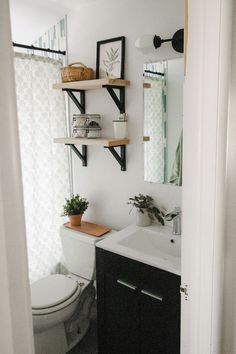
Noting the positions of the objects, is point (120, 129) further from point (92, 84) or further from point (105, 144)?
point (92, 84)

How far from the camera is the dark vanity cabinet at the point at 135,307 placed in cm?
148

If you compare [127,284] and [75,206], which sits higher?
[75,206]

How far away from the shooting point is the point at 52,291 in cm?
196

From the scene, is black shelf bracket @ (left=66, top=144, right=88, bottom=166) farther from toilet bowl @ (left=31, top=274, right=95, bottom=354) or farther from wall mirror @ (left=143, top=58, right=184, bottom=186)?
toilet bowl @ (left=31, top=274, right=95, bottom=354)

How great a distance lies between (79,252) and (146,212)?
0.57 meters

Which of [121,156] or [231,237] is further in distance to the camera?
[121,156]

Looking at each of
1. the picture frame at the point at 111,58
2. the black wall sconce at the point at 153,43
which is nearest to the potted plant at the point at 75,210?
the picture frame at the point at 111,58

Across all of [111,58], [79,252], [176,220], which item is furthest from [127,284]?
[111,58]

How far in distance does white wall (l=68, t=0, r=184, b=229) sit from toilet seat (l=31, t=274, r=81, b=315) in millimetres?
516

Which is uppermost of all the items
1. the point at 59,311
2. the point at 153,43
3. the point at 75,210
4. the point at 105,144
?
the point at 153,43

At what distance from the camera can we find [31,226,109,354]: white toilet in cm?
184

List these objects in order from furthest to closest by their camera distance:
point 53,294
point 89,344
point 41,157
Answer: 1. point 41,157
2. point 89,344
3. point 53,294

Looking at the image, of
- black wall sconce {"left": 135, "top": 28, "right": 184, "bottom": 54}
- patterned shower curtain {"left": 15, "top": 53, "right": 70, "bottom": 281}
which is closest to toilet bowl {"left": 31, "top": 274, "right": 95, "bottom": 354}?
patterned shower curtain {"left": 15, "top": 53, "right": 70, "bottom": 281}

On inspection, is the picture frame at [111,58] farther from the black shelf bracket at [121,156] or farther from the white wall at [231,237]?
the white wall at [231,237]
